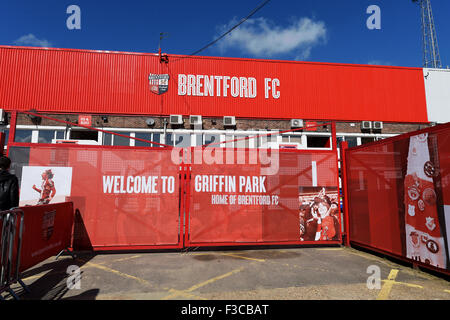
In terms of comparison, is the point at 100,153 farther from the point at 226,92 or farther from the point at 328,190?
the point at 226,92

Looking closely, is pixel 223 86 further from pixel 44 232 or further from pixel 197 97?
pixel 44 232

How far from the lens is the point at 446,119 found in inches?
779

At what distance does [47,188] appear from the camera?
5.62 m

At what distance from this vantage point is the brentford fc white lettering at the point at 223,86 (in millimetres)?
17391

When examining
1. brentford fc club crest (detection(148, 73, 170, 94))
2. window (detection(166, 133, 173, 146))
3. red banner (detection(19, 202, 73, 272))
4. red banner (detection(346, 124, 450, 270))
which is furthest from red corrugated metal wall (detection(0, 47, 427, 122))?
red banner (detection(19, 202, 73, 272))

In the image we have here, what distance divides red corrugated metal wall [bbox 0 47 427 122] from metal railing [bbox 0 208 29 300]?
14.1 m

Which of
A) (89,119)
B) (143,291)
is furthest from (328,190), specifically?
(89,119)

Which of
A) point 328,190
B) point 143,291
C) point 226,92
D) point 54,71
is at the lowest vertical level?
point 143,291

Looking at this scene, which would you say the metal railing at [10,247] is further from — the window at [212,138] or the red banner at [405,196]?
the window at [212,138]

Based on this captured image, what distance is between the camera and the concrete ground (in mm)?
3588

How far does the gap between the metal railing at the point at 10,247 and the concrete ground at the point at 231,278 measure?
29 centimetres

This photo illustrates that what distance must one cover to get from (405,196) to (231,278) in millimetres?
3855

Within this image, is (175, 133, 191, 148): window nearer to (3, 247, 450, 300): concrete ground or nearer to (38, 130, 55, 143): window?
(38, 130, 55, 143): window
